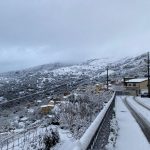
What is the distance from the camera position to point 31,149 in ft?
28.5

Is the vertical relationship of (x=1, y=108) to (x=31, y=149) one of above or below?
above

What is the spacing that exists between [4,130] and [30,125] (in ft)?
3.83

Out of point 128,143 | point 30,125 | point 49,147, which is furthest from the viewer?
point 128,143

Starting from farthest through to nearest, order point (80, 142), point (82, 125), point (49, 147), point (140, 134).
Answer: point (140, 134) < point (82, 125) < point (49, 147) < point (80, 142)

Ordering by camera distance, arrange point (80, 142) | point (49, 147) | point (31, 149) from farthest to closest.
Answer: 1. point (49, 147)
2. point (31, 149)
3. point (80, 142)

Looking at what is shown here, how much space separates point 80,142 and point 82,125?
6.14m

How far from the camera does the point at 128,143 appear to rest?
13.6m

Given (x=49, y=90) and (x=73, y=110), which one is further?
(x=73, y=110)

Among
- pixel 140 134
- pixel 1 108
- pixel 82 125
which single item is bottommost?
pixel 140 134

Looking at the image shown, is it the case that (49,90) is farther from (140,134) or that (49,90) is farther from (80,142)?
(140,134)

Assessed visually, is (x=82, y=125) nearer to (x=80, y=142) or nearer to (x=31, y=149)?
(x=31, y=149)

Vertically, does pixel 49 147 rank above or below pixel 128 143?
above

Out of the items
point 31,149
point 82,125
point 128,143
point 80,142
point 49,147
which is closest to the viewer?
point 80,142

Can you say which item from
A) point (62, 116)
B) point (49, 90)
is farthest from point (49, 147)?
point (62, 116)
